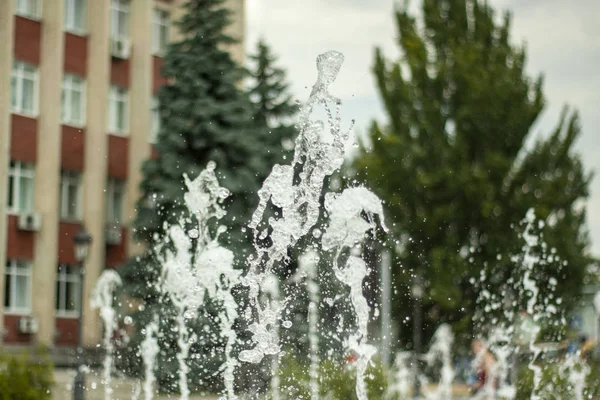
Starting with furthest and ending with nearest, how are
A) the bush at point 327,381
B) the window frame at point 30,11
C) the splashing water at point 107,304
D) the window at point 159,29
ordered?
the window at point 159,29
the window frame at point 30,11
the splashing water at point 107,304
the bush at point 327,381

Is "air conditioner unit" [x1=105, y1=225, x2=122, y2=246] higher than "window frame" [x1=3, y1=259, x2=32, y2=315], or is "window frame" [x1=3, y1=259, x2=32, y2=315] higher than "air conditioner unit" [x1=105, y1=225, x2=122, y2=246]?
"air conditioner unit" [x1=105, y1=225, x2=122, y2=246]

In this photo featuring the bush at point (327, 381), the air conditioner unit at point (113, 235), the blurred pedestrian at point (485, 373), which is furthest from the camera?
the air conditioner unit at point (113, 235)

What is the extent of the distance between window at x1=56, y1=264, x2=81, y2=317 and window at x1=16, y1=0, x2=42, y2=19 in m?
5.42

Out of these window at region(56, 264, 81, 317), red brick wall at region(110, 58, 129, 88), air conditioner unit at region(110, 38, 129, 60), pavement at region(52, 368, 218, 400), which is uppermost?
air conditioner unit at region(110, 38, 129, 60)

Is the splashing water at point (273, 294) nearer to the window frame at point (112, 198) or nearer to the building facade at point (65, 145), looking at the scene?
the building facade at point (65, 145)

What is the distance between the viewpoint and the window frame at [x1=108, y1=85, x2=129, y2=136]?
26.0 metres

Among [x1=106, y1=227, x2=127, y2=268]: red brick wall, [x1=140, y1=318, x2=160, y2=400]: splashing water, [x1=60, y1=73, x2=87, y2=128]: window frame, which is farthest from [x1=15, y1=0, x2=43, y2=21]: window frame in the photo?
[x1=140, y1=318, x2=160, y2=400]: splashing water

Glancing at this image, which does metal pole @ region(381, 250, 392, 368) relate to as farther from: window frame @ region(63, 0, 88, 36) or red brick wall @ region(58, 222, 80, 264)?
window frame @ region(63, 0, 88, 36)

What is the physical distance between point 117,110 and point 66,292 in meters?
4.55

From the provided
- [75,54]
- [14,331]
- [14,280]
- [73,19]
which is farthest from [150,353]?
[73,19]

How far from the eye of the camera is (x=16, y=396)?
446 inches

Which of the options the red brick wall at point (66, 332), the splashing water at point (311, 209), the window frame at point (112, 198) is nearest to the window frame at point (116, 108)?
the window frame at point (112, 198)

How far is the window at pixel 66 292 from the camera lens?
79.3 feet

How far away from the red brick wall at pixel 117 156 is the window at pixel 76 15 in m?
2.56
